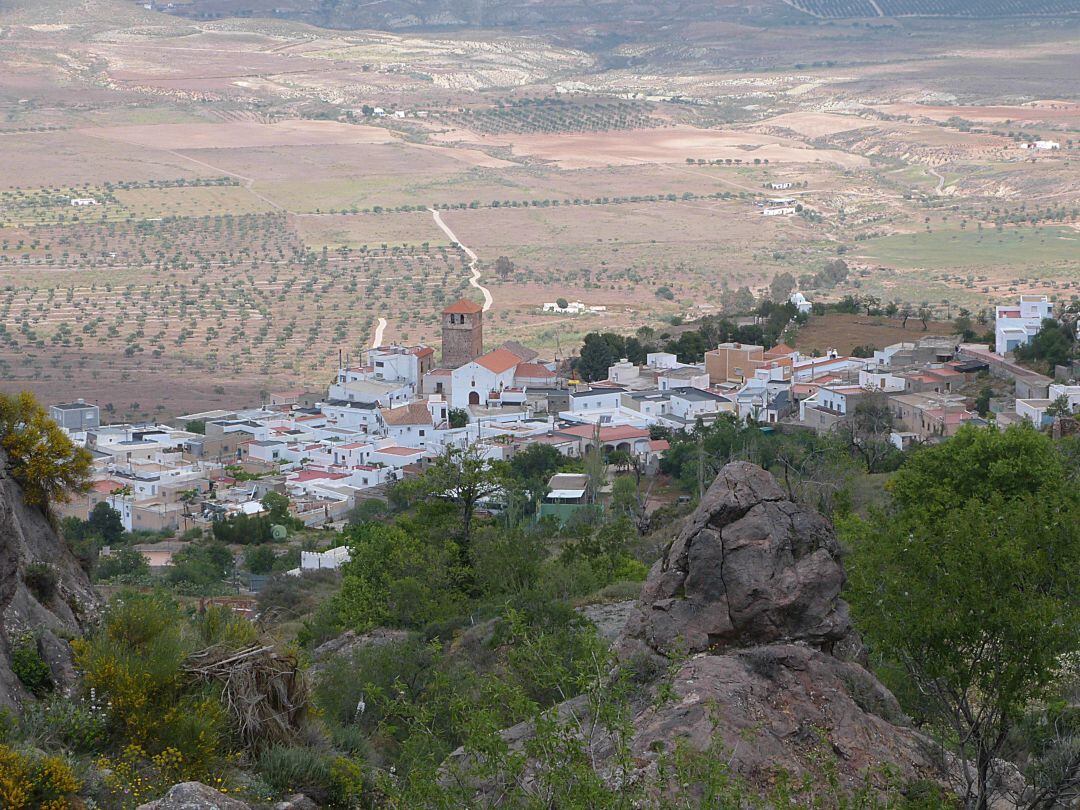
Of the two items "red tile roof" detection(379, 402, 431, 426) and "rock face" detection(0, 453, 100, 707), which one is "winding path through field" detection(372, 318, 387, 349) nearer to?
"red tile roof" detection(379, 402, 431, 426)

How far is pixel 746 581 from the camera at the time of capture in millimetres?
9734

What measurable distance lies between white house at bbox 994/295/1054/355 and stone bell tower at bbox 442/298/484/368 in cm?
1709

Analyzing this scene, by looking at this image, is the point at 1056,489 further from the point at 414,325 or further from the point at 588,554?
the point at 414,325

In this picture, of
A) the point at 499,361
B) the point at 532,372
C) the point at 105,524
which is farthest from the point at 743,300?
the point at 105,524

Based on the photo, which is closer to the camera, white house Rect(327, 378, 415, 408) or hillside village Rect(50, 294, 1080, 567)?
hillside village Rect(50, 294, 1080, 567)

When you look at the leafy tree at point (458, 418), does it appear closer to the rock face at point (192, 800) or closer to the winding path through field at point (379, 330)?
the winding path through field at point (379, 330)

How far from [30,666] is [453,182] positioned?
384 ft

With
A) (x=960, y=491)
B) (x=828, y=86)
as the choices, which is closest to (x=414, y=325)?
(x=960, y=491)

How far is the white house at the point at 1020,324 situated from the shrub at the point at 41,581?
4195cm

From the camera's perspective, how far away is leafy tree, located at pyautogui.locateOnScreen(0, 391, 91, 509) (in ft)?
33.9

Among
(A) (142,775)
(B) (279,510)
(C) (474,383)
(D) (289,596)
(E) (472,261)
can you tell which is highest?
(A) (142,775)

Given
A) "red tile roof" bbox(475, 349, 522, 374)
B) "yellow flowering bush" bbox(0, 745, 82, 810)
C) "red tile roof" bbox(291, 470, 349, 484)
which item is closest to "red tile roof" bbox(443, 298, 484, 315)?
"red tile roof" bbox(475, 349, 522, 374)

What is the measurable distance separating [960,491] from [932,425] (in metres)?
22.8

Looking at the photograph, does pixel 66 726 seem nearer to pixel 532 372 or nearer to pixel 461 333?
pixel 532 372
